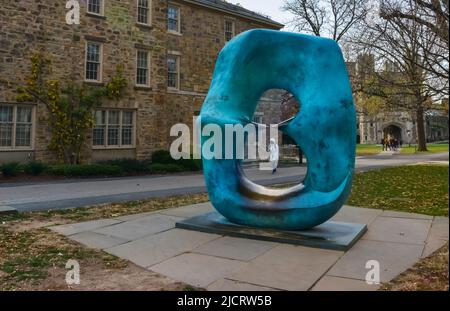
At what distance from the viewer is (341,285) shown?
425 cm

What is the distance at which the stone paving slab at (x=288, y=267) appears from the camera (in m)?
4.37

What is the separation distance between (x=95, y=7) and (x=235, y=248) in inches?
736

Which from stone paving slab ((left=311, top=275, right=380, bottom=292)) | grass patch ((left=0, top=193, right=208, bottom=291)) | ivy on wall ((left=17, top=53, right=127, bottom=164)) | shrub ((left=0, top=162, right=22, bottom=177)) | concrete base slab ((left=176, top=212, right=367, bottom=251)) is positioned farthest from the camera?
ivy on wall ((left=17, top=53, right=127, bottom=164))

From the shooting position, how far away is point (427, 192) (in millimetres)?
12039

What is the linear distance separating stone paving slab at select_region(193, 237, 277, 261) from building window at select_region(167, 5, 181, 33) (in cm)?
2097

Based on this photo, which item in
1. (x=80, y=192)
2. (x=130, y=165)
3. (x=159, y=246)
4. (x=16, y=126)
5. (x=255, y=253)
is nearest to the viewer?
(x=255, y=253)

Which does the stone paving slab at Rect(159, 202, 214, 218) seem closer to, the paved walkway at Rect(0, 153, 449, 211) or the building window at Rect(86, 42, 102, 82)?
the paved walkway at Rect(0, 153, 449, 211)

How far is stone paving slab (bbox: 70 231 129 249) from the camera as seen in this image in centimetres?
605

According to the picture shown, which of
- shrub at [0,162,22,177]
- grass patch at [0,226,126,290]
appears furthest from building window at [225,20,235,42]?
grass patch at [0,226,126,290]

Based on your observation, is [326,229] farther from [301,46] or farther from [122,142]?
[122,142]

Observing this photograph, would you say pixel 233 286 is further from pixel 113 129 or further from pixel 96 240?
pixel 113 129

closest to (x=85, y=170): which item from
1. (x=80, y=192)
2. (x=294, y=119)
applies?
(x=80, y=192)

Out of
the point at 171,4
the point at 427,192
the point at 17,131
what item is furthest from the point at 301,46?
the point at 171,4
